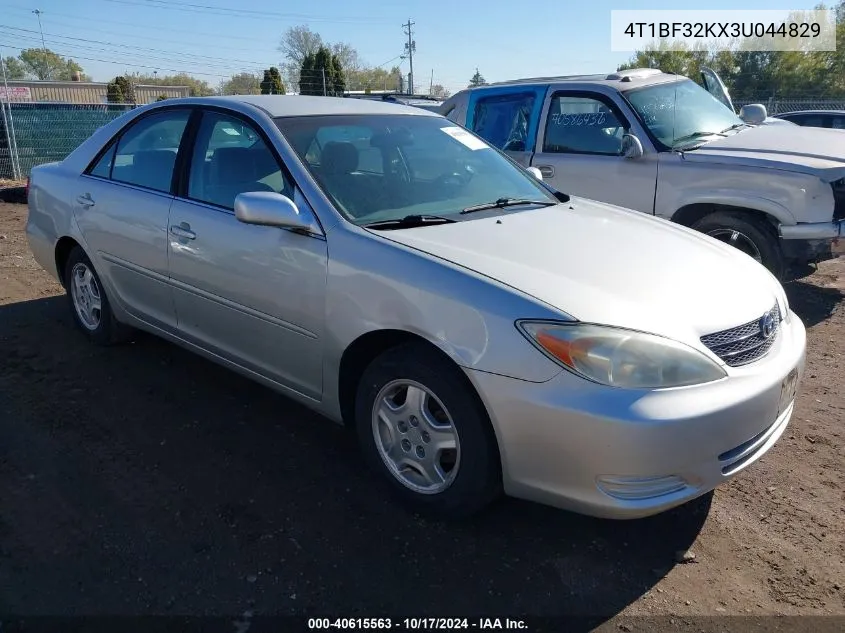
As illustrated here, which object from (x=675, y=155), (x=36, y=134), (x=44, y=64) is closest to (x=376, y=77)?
(x=44, y=64)

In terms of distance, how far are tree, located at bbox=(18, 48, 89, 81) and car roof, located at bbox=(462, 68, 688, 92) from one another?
282ft

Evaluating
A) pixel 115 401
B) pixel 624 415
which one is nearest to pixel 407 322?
pixel 624 415

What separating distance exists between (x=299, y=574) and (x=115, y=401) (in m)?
1.99

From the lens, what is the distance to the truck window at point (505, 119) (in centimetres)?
667

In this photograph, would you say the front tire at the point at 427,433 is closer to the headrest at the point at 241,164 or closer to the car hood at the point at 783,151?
the headrest at the point at 241,164

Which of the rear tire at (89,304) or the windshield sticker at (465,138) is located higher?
the windshield sticker at (465,138)

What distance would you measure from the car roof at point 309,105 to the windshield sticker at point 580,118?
259 cm

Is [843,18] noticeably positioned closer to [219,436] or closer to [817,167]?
[817,167]

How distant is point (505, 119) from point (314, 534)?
5076mm

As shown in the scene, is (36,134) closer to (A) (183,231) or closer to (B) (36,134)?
(B) (36,134)

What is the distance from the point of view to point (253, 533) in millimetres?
2805

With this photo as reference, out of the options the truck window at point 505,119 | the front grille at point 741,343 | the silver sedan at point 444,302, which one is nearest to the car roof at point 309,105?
the silver sedan at point 444,302

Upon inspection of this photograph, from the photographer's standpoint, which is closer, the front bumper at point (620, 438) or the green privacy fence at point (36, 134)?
the front bumper at point (620, 438)

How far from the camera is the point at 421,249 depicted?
9.22ft
